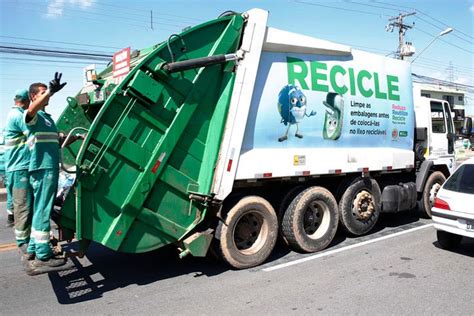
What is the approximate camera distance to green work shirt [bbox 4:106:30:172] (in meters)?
4.48

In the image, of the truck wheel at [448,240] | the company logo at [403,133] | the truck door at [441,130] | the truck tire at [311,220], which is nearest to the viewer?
the truck tire at [311,220]

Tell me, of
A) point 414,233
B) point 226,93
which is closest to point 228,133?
point 226,93

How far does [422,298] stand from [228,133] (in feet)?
9.26

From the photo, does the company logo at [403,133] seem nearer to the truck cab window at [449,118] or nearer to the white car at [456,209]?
the white car at [456,209]

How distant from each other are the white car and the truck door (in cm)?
226

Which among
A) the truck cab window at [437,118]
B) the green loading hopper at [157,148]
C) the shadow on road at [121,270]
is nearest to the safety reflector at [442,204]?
the shadow on road at [121,270]

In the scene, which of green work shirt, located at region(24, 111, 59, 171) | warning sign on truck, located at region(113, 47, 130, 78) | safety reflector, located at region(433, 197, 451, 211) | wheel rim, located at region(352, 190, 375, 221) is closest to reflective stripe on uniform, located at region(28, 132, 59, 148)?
green work shirt, located at region(24, 111, 59, 171)

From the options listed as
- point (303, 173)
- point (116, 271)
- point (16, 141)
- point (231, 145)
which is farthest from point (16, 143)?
point (303, 173)

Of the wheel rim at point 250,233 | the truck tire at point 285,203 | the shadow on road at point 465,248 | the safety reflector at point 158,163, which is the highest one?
the safety reflector at point 158,163

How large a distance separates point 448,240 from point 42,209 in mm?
5545

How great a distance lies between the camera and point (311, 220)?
246 inches

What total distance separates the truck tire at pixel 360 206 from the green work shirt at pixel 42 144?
4.30m

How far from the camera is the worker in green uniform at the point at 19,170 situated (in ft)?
14.6

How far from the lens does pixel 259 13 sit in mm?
5281
